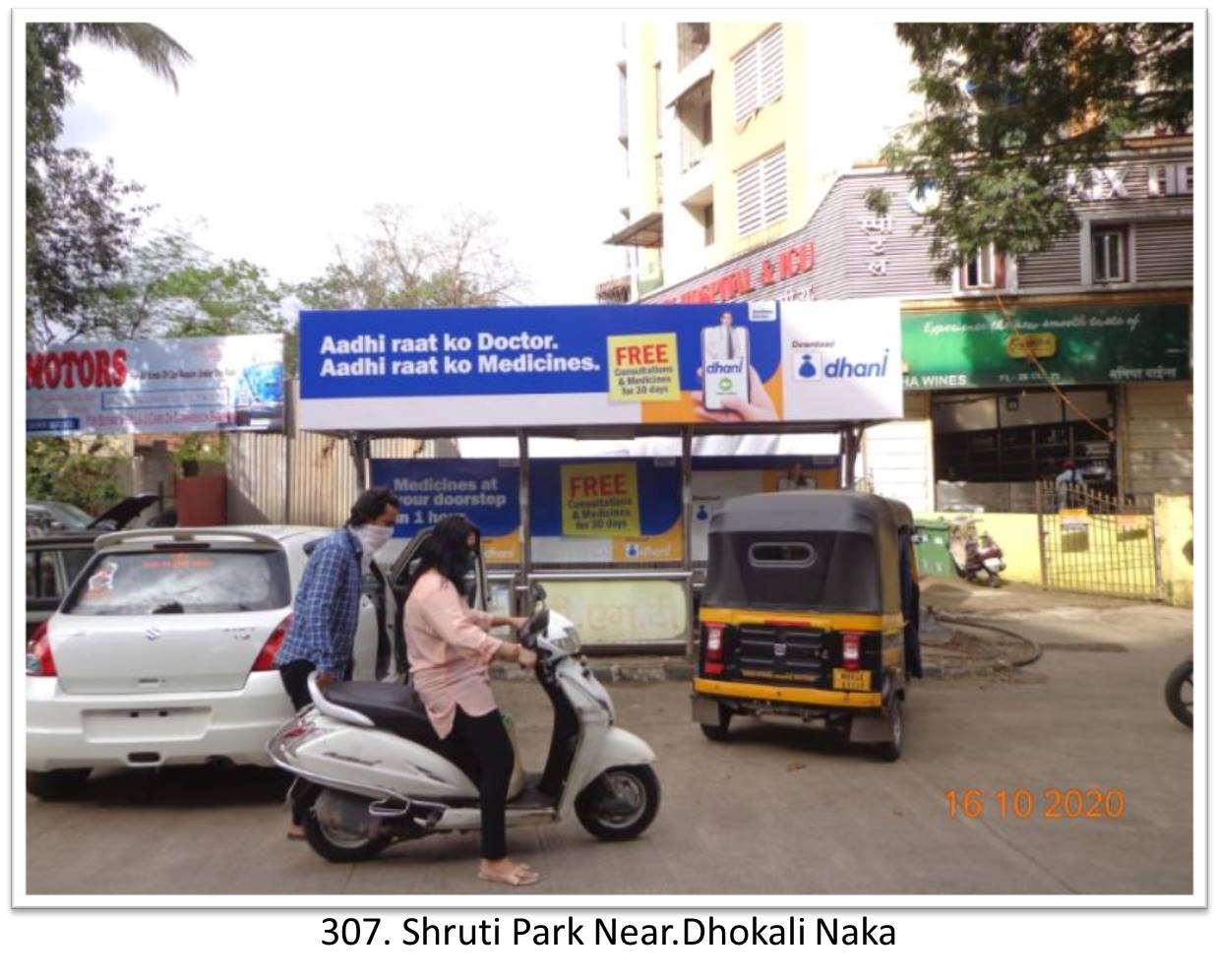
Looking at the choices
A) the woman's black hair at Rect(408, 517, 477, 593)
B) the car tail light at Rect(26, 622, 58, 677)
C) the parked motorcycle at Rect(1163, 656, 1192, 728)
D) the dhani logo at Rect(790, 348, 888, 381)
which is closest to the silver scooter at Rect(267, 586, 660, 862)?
the woman's black hair at Rect(408, 517, 477, 593)

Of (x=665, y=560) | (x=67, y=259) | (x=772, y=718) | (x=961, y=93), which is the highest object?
(x=961, y=93)

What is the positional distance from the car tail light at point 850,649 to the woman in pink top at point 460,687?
3.09 metres

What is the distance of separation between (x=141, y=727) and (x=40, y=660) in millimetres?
681

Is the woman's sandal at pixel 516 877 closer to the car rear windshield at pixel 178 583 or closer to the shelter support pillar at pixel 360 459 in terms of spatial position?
the car rear windshield at pixel 178 583

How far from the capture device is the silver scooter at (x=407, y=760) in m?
5.21

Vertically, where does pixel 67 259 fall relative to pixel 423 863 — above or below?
above

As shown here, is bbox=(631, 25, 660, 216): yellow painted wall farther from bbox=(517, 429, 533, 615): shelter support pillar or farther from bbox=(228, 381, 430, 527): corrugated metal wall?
bbox=(517, 429, 533, 615): shelter support pillar

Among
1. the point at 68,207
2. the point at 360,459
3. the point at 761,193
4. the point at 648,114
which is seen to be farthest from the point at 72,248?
the point at 648,114

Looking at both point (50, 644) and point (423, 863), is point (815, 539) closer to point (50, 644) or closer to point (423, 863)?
point (423, 863)

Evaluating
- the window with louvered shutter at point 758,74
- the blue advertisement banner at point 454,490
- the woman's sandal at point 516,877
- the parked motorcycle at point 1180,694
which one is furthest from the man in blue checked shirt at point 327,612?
the window with louvered shutter at point 758,74

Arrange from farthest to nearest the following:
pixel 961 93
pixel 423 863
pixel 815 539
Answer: pixel 961 93, pixel 815 539, pixel 423 863

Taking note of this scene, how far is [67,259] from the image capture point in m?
16.9
